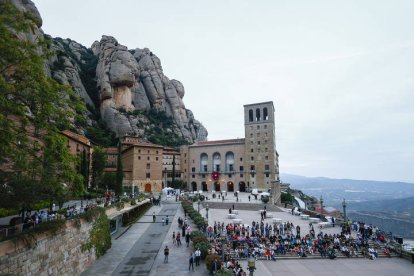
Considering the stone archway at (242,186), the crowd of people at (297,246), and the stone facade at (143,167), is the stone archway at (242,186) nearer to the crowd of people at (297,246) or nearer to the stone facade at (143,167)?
the stone facade at (143,167)

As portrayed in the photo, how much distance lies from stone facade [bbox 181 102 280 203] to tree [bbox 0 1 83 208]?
5803 centimetres

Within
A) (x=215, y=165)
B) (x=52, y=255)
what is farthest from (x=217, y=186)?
(x=52, y=255)

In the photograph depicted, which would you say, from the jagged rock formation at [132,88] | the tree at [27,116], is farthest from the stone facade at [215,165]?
the tree at [27,116]

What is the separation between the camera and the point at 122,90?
9462 cm

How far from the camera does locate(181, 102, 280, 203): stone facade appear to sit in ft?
235

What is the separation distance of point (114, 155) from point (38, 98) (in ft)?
225

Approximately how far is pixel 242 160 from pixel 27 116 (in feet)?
216

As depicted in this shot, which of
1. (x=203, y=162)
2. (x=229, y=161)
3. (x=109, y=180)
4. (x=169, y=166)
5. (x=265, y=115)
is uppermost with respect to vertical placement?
(x=265, y=115)

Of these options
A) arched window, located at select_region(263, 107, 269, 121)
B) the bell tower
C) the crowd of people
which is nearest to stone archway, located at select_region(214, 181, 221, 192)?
the bell tower

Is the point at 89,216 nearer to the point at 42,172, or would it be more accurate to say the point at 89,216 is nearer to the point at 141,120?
the point at 42,172

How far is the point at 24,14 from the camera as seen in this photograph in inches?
450

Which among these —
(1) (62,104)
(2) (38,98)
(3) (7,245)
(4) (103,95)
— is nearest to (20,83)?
(2) (38,98)

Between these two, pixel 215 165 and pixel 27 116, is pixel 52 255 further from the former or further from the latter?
pixel 215 165

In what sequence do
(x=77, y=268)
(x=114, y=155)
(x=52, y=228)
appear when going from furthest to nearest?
1. (x=114, y=155)
2. (x=77, y=268)
3. (x=52, y=228)
